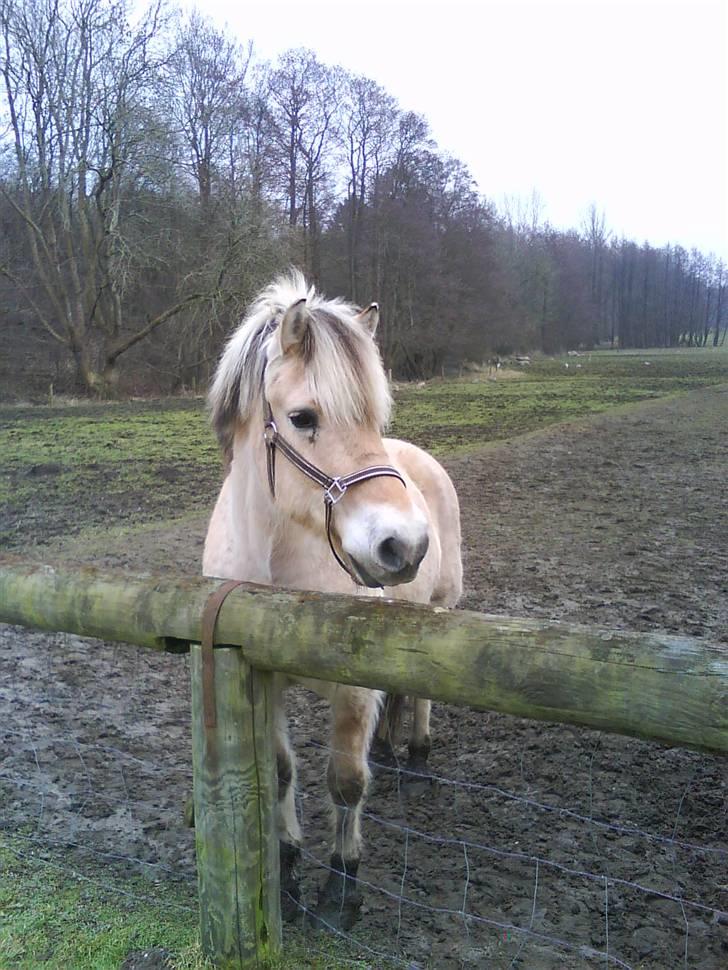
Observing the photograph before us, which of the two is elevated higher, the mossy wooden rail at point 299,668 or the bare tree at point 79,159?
the bare tree at point 79,159

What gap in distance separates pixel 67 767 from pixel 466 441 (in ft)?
38.7

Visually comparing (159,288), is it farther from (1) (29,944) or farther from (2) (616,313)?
(2) (616,313)

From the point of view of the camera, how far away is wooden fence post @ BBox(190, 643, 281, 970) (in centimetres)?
194

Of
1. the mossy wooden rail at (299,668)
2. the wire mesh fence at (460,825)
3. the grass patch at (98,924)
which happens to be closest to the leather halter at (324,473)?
the mossy wooden rail at (299,668)

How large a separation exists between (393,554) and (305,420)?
0.59m

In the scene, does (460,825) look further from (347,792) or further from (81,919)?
(81,919)

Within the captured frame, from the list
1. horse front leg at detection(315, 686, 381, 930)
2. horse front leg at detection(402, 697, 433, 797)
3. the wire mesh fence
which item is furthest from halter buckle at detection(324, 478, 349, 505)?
horse front leg at detection(402, 697, 433, 797)

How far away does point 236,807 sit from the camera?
196 cm

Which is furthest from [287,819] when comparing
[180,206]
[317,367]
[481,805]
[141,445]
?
[180,206]

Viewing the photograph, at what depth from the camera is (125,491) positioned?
32.5 ft

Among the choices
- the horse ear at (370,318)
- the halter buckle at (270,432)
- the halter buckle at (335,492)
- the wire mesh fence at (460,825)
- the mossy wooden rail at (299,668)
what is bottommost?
the wire mesh fence at (460,825)

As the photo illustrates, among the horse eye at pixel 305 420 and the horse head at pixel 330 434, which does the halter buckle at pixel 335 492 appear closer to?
the horse head at pixel 330 434

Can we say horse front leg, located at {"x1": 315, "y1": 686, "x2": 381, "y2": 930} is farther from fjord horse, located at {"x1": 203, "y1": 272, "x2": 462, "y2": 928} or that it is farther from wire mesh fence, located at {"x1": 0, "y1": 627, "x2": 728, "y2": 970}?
wire mesh fence, located at {"x1": 0, "y1": 627, "x2": 728, "y2": 970}

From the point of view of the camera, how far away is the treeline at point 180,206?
23.5 meters
